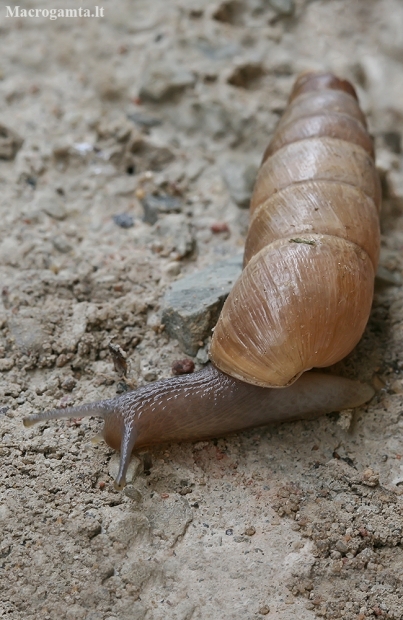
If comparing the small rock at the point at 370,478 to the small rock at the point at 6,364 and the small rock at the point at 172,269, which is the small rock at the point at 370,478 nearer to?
the small rock at the point at 172,269

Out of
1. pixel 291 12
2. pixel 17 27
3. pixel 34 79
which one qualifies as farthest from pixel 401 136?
pixel 17 27

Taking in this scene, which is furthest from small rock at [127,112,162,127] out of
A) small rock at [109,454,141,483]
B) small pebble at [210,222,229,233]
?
small rock at [109,454,141,483]

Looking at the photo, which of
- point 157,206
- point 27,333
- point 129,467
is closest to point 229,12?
point 157,206

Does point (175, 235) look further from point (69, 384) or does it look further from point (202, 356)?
point (69, 384)

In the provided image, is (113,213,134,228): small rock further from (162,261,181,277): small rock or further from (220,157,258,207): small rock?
(220,157,258,207): small rock

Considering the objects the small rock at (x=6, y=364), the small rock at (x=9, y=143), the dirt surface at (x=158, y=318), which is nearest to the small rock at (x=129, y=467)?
the dirt surface at (x=158, y=318)
